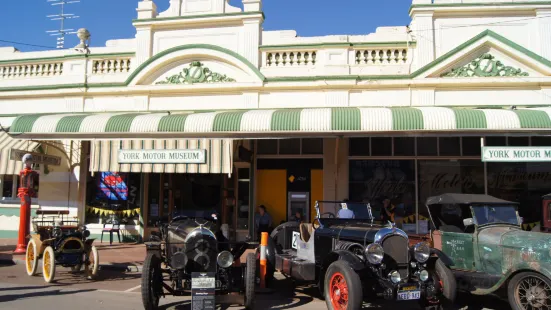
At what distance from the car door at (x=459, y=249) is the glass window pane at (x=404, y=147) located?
18.0 feet

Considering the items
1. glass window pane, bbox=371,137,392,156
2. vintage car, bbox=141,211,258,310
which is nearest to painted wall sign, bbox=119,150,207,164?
vintage car, bbox=141,211,258,310

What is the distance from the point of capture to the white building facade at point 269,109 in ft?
39.6

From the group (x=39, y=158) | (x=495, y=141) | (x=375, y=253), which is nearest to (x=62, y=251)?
(x=39, y=158)

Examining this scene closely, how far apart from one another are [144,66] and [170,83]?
95 cm

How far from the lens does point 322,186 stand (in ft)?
46.0

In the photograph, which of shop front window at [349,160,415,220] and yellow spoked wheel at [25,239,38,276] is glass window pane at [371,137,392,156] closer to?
shop front window at [349,160,415,220]

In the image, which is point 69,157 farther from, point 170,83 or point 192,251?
point 192,251

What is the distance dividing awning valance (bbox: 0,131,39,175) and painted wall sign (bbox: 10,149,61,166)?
0.31 meters

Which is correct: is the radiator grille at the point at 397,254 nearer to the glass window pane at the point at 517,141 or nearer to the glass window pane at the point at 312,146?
the glass window pane at the point at 312,146

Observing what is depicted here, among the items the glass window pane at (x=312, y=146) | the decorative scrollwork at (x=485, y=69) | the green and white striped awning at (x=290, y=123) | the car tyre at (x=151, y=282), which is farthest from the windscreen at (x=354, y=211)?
the decorative scrollwork at (x=485, y=69)

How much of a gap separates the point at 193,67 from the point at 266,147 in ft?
10.9

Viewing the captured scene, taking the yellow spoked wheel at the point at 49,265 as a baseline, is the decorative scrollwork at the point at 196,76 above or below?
above

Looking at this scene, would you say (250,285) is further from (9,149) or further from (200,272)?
(9,149)

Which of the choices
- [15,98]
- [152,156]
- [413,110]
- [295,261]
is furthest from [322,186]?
[15,98]
